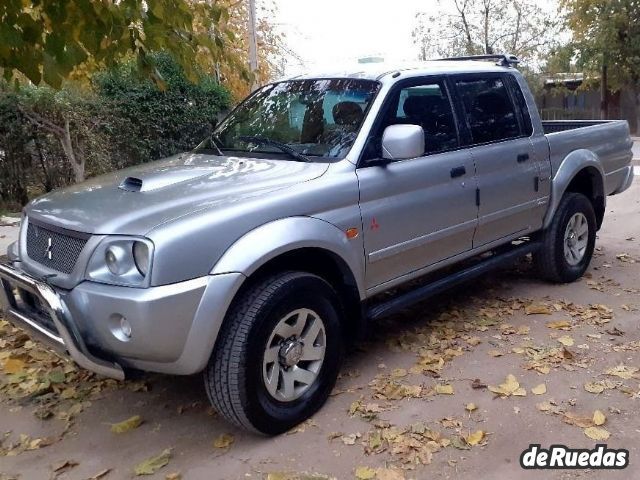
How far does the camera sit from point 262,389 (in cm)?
307

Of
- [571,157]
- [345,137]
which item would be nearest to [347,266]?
[345,137]

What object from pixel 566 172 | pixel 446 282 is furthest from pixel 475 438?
pixel 566 172

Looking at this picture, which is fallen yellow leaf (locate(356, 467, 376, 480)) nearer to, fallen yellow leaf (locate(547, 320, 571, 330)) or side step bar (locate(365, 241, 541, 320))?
side step bar (locate(365, 241, 541, 320))

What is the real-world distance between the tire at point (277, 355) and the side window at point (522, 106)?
2.42 meters

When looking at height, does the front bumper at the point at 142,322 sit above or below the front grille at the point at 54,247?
below

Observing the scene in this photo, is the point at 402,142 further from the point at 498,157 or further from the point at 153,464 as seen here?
the point at 153,464

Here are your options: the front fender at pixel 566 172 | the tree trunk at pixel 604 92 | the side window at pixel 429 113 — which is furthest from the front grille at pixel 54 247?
the tree trunk at pixel 604 92

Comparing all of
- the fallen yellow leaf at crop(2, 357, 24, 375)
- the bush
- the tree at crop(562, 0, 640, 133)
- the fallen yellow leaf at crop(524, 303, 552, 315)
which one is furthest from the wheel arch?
the tree at crop(562, 0, 640, 133)

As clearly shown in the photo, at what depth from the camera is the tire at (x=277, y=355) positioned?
2955mm

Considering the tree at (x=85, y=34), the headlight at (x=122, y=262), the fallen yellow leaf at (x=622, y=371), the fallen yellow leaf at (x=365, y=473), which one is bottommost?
the fallen yellow leaf at (x=622, y=371)

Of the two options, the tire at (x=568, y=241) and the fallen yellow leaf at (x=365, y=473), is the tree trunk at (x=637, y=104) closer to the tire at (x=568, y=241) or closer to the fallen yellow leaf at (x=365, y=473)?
the tire at (x=568, y=241)

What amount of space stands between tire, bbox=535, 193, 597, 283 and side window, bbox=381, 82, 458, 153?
156cm

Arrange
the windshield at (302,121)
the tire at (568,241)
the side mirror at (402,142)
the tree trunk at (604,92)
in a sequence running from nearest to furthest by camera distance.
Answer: the side mirror at (402,142) → the windshield at (302,121) → the tire at (568,241) → the tree trunk at (604,92)

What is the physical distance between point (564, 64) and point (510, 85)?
2175 centimetres
